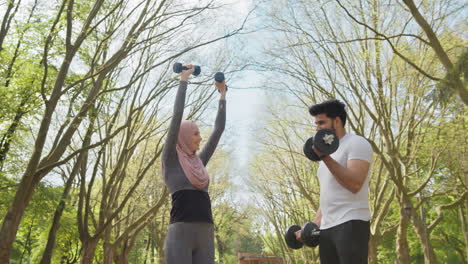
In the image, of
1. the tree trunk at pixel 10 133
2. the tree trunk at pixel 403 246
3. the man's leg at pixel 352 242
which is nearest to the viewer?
the man's leg at pixel 352 242

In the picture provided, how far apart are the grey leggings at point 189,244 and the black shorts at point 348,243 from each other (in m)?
0.80

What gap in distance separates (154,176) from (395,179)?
11.8m

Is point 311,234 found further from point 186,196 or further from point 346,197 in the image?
point 186,196

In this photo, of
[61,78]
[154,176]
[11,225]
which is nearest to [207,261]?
[61,78]

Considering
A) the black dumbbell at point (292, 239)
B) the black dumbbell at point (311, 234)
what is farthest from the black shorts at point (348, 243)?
the black dumbbell at point (292, 239)

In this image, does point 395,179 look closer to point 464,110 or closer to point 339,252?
point 464,110

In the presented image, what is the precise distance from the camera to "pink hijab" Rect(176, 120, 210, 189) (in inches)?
117

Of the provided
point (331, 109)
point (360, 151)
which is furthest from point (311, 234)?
point (331, 109)

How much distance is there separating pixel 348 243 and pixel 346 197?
30 centimetres

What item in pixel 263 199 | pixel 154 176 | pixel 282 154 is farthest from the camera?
pixel 263 199

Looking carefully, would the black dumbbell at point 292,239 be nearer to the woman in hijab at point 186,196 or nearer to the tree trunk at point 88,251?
the woman in hijab at point 186,196

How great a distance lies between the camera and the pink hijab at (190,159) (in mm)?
2965

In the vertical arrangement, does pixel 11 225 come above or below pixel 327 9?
below

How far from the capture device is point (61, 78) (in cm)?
714
